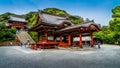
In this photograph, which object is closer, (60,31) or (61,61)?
(61,61)

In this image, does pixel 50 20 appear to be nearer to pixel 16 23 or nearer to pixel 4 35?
pixel 4 35

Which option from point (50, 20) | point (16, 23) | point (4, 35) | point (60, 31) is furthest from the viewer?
point (16, 23)

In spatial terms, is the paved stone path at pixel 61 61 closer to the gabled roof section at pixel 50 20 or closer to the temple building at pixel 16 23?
the gabled roof section at pixel 50 20

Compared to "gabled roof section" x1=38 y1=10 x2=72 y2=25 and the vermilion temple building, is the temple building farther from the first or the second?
the vermilion temple building

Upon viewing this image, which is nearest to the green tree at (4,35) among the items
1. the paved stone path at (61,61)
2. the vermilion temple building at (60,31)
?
the vermilion temple building at (60,31)

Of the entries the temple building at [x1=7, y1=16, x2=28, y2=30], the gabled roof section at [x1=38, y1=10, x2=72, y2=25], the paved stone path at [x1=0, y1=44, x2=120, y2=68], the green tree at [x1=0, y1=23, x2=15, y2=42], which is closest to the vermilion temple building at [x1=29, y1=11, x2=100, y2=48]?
the gabled roof section at [x1=38, y1=10, x2=72, y2=25]

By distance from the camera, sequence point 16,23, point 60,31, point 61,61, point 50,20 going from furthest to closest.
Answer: point 16,23, point 50,20, point 60,31, point 61,61

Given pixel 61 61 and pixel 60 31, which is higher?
pixel 60 31

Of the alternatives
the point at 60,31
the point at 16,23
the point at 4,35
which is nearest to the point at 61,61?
the point at 60,31

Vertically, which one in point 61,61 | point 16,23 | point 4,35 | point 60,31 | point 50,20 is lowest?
point 61,61

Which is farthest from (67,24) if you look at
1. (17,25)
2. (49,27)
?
(17,25)

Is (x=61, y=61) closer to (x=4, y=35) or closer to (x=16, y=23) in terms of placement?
(x=4, y=35)

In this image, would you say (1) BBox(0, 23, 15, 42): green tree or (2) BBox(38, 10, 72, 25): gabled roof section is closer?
(2) BBox(38, 10, 72, 25): gabled roof section

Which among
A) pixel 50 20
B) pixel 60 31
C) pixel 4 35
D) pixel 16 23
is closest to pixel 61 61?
pixel 60 31
